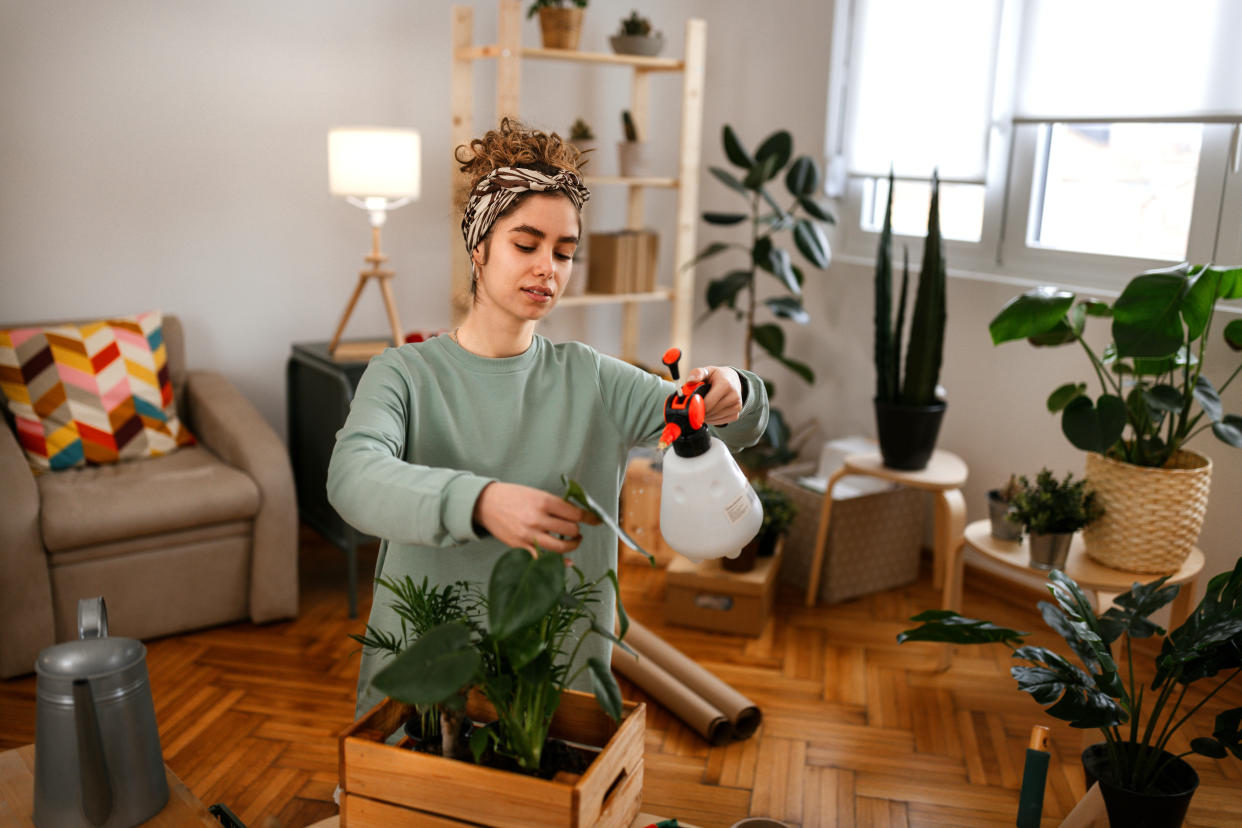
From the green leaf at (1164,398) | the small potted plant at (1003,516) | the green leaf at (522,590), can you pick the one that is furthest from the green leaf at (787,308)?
the green leaf at (522,590)

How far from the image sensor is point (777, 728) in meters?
2.48

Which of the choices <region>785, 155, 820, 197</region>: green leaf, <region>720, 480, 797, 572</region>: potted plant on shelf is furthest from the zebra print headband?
<region>785, 155, 820, 197</region>: green leaf

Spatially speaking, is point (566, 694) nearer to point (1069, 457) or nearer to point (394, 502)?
point (394, 502)

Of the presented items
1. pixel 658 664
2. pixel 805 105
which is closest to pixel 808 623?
pixel 658 664

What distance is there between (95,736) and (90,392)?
195 cm

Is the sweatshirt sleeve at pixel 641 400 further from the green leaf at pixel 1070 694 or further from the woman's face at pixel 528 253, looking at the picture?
the green leaf at pixel 1070 694

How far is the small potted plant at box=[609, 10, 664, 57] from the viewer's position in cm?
356

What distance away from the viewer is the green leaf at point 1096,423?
2217mm

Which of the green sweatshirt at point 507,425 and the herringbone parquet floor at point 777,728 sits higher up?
the green sweatshirt at point 507,425

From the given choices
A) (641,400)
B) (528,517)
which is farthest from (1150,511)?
(528,517)

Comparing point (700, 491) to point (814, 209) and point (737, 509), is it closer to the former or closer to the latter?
point (737, 509)

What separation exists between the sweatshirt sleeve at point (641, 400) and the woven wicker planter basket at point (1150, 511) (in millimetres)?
1393

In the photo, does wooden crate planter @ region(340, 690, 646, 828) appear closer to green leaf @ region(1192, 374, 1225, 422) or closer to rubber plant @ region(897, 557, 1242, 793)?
rubber plant @ region(897, 557, 1242, 793)

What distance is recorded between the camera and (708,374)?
46.2 inches
